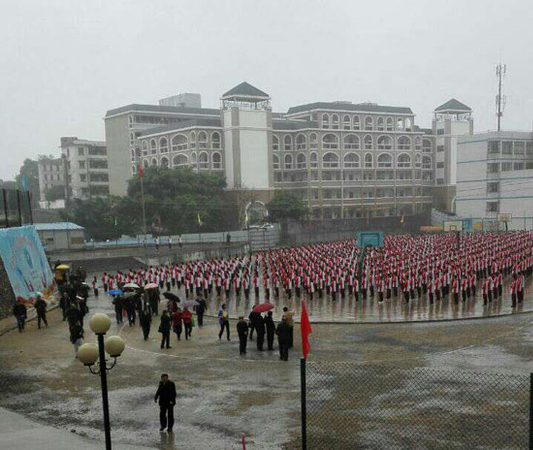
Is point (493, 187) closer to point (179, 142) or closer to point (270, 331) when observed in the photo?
point (179, 142)

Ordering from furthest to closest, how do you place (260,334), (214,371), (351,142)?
(351,142) → (260,334) → (214,371)

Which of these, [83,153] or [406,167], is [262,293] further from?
[83,153]

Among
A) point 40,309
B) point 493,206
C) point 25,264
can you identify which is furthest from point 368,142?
point 40,309

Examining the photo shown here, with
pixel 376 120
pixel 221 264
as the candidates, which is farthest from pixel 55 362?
pixel 376 120

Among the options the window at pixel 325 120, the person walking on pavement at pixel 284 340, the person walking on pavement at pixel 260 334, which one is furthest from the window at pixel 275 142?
the person walking on pavement at pixel 284 340

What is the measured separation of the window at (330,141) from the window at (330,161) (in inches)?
38.5

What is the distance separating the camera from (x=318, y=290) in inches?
917

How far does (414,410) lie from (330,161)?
6212 centimetres

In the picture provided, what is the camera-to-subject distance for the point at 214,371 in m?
12.8

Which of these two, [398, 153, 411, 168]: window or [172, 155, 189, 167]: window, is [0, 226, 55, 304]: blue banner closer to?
[172, 155, 189, 167]: window

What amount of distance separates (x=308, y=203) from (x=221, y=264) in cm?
3958

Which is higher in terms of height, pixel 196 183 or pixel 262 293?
pixel 196 183

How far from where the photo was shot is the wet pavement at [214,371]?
30.5 feet

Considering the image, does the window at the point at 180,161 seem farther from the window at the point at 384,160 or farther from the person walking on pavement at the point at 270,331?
the person walking on pavement at the point at 270,331
